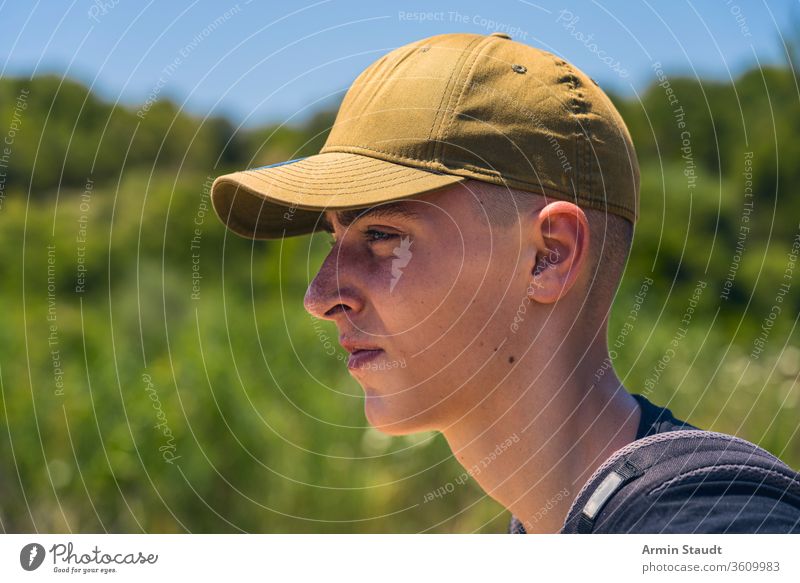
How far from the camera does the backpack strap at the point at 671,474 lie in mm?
1354

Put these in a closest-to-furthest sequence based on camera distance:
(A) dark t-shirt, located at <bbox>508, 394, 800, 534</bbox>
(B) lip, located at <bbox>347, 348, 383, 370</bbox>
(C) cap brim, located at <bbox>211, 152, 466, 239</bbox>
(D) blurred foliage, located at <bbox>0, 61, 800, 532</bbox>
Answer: (A) dark t-shirt, located at <bbox>508, 394, 800, 534</bbox> < (C) cap brim, located at <bbox>211, 152, 466, 239</bbox> < (B) lip, located at <bbox>347, 348, 383, 370</bbox> < (D) blurred foliage, located at <bbox>0, 61, 800, 532</bbox>

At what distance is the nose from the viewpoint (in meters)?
1.67

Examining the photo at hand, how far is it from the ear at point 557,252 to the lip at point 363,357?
28cm

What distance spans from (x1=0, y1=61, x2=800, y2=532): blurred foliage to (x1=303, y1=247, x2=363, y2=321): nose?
1.28m

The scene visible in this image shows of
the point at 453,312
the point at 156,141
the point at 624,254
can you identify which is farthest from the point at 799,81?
the point at 156,141

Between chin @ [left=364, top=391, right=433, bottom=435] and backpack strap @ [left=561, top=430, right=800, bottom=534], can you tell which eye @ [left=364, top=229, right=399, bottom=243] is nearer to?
chin @ [left=364, top=391, right=433, bottom=435]

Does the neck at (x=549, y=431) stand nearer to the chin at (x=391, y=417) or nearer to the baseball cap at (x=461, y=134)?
the chin at (x=391, y=417)

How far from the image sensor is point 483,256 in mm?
1643

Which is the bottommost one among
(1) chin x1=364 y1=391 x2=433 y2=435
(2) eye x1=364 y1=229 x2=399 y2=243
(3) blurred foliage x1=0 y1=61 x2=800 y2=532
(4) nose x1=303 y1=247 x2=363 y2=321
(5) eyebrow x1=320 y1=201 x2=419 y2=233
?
(3) blurred foliage x1=0 y1=61 x2=800 y2=532

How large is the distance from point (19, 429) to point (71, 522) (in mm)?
500
